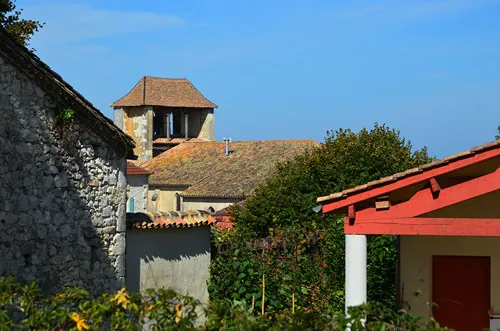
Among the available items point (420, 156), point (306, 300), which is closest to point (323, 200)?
point (306, 300)

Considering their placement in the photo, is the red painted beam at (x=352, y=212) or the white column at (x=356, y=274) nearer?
the white column at (x=356, y=274)

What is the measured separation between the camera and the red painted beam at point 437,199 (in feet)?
34.9

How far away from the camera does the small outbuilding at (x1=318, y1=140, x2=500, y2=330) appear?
423 inches

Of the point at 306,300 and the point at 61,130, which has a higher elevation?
the point at 61,130

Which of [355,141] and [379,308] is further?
[355,141]

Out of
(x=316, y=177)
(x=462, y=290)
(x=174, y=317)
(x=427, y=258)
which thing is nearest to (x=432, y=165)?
(x=427, y=258)

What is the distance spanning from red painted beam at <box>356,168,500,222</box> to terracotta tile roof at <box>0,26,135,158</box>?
5094 millimetres

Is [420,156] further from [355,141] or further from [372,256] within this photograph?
[372,256]

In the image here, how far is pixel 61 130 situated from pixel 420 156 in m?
21.6

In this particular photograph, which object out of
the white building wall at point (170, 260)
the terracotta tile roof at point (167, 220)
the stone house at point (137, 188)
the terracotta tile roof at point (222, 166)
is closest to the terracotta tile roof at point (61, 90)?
the terracotta tile roof at point (167, 220)

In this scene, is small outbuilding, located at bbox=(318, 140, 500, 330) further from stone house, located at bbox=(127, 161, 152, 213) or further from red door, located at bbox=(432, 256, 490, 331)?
stone house, located at bbox=(127, 161, 152, 213)

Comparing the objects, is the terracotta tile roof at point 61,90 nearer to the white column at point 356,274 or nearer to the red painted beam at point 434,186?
the white column at point 356,274

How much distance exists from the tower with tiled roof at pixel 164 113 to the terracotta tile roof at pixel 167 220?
63.0 m

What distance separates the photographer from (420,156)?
1330 inches
